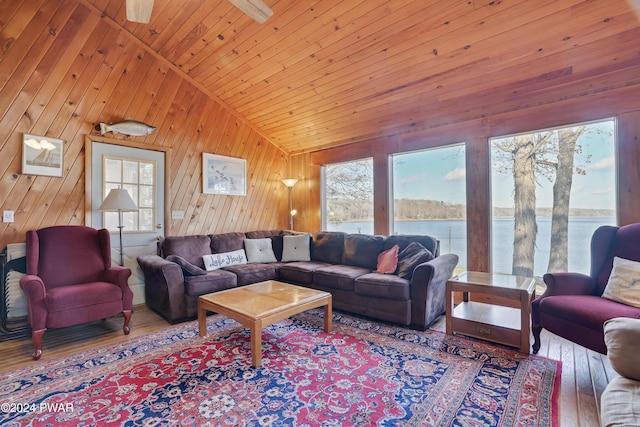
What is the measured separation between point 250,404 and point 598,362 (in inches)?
98.1

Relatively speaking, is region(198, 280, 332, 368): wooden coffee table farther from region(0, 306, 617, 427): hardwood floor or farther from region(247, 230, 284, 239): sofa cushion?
region(247, 230, 284, 239): sofa cushion

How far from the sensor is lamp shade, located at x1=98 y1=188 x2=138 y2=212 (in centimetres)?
324

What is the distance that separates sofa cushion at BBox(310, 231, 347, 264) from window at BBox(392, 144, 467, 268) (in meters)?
0.83

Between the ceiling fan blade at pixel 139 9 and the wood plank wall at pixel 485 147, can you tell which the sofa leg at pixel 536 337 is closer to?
the wood plank wall at pixel 485 147

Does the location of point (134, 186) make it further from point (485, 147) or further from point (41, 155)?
point (485, 147)

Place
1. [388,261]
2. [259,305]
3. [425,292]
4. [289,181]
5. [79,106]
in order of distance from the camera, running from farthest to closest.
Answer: [289,181] < [388,261] < [79,106] < [425,292] < [259,305]

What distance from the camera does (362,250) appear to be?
3943 millimetres

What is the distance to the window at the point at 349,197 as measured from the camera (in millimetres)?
4684

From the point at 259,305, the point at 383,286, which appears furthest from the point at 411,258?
the point at 259,305

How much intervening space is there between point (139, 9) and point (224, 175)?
8.55 feet

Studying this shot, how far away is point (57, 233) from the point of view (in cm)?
306

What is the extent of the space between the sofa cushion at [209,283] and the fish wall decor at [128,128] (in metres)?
1.90

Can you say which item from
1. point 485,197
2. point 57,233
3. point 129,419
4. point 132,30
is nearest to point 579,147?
point 485,197

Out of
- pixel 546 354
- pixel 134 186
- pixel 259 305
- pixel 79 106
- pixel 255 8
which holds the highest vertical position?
pixel 255 8
